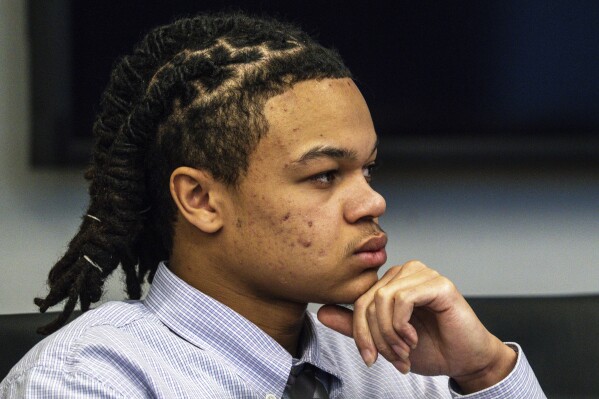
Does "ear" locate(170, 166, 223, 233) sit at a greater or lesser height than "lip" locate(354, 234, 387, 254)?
greater

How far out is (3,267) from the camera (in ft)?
7.74

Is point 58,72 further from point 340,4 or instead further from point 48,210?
point 340,4

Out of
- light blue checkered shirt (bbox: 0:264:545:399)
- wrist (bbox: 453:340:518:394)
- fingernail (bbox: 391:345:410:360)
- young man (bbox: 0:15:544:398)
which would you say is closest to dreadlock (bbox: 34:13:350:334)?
young man (bbox: 0:15:544:398)

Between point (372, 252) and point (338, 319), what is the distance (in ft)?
0.37

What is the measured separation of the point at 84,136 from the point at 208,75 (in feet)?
2.41

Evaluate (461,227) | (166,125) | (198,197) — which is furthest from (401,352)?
(461,227)

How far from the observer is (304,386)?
5.51ft

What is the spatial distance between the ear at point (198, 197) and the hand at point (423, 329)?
0.21 metres

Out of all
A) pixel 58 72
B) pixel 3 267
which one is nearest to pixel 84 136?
pixel 58 72

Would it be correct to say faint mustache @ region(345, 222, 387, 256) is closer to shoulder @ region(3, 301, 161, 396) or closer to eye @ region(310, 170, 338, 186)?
eye @ region(310, 170, 338, 186)

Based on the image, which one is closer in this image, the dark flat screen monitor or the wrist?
the wrist

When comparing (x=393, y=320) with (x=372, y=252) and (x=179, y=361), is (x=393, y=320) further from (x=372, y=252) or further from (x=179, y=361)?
(x=179, y=361)

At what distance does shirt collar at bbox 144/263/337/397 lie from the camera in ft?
5.32

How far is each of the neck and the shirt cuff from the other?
266 millimetres
